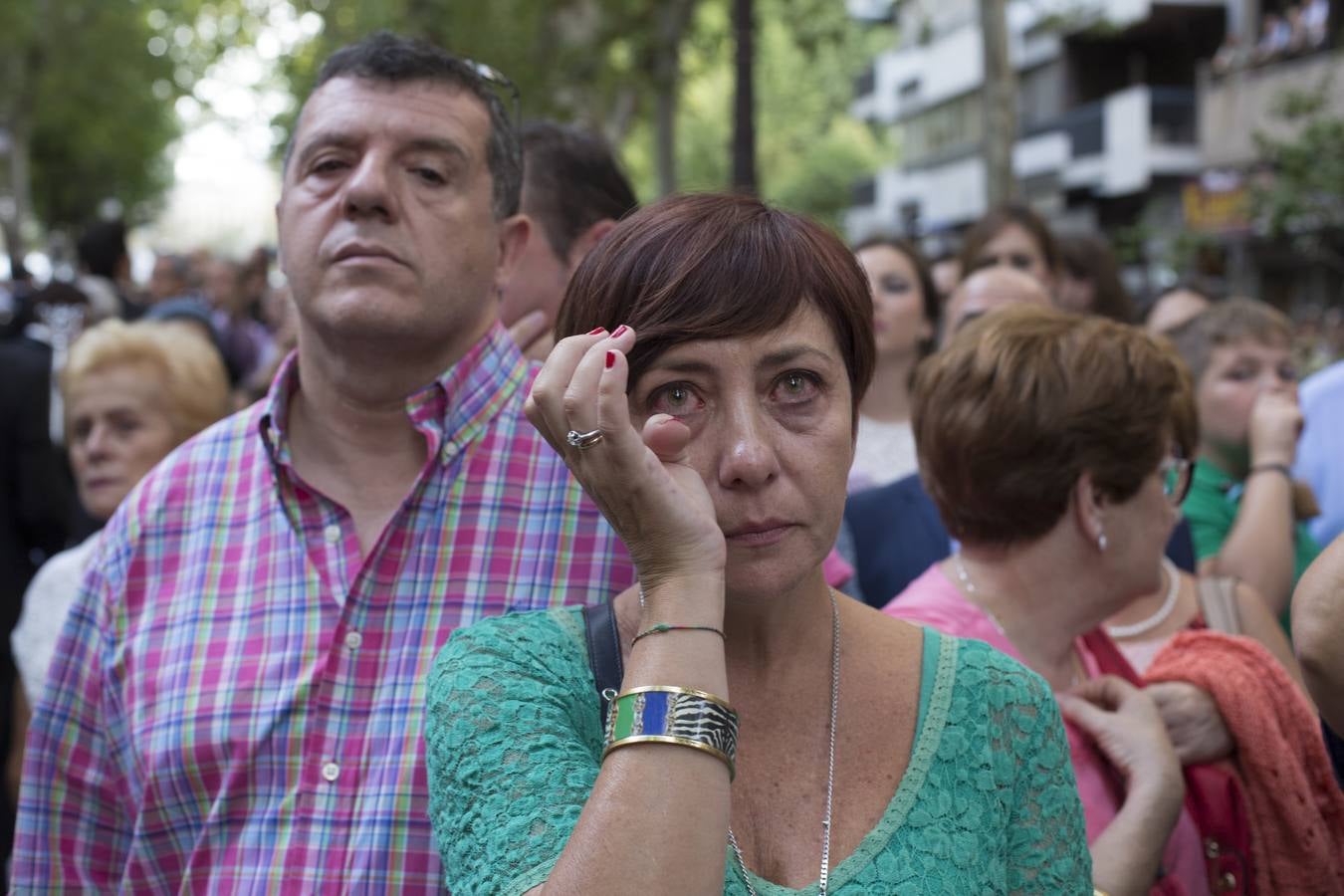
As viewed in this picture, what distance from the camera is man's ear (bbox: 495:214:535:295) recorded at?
3.53m

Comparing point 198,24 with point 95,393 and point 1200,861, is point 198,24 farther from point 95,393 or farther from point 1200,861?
point 1200,861

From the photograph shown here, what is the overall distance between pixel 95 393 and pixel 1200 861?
3613mm

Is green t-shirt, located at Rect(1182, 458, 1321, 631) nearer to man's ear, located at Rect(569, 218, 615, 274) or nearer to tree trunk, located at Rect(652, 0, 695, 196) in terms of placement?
man's ear, located at Rect(569, 218, 615, 274)

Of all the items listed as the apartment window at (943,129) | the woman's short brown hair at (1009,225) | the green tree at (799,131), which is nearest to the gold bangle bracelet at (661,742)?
the woman's short brown hair at (1009,225)

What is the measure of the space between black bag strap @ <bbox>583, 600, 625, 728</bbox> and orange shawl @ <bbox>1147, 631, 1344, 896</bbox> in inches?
60.7

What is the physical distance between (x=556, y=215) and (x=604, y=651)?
2.28 meters

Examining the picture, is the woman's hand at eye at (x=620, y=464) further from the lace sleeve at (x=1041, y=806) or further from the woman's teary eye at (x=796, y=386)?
the lace sleeve at (x=1041, y=806)

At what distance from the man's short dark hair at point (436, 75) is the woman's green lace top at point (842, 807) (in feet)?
4.70

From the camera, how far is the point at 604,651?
2352 millimetres

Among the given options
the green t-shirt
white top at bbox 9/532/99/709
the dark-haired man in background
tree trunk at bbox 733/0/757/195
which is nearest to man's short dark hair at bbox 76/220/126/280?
tree trunk at bbox 733/0/757/195

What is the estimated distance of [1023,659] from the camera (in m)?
Result: 3.41

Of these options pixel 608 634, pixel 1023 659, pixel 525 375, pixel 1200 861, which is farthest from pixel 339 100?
pixel 1200 861

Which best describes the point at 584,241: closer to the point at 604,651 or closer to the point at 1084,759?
the point at 1084,759

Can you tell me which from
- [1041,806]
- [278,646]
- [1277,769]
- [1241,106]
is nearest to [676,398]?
[1041,806]
